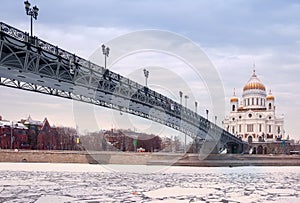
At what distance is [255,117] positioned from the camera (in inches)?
5349

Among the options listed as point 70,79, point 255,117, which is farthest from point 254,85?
point 70,79

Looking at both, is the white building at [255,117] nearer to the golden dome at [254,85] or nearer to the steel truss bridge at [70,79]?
the golden dome at [254,85]

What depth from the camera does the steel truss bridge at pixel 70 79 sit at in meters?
28.9

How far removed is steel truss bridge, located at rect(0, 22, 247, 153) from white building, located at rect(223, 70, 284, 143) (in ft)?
265

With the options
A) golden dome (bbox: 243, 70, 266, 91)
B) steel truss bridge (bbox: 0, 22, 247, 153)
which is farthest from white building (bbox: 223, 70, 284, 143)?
steel truss bridge (bbox: 0, 22, 247, 153)

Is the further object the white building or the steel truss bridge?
the white building

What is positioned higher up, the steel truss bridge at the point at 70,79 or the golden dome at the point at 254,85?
the golden dome at the point at 254,85

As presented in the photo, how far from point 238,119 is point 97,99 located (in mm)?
102287

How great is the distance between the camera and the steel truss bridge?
2894 cm

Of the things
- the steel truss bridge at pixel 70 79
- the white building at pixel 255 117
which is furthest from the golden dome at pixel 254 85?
the steel truss bridge at pixel 70 79

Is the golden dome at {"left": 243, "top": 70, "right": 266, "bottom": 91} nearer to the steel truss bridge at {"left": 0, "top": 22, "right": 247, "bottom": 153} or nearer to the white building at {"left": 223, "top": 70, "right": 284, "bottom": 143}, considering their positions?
the white building at {"left": 223, "top": 70, "right": 284, "bottom": 143}

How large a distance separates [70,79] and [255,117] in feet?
353

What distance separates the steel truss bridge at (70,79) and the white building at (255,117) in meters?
80.7

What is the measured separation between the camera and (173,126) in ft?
218
